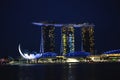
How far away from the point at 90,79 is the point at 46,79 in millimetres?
7885

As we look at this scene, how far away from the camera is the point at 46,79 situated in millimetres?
80562

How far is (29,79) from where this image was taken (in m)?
81.9

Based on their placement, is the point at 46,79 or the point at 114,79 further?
the point at 46,79

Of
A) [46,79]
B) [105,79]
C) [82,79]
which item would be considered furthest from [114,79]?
[46,79]

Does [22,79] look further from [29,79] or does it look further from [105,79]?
[105,79]

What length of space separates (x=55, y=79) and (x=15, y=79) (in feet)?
27.9

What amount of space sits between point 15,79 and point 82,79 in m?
12.9

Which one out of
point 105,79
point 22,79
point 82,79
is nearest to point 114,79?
point 105,79

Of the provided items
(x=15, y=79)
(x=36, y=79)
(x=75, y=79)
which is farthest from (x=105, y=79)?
(x=15, y=79)

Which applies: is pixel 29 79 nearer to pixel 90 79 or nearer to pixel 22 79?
pixel 22 79

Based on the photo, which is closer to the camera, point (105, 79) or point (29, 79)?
point (105, 79)

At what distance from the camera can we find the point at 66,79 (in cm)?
8081

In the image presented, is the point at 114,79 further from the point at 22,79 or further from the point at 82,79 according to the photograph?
the point at 22,79

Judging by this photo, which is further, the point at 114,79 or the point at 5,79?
the point at 5,79
